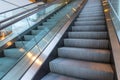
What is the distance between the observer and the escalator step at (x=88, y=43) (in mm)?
3086

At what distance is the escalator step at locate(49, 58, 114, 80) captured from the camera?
7.68 feet

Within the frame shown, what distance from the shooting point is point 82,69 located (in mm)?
2523

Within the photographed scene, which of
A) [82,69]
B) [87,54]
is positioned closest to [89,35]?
[87,54]

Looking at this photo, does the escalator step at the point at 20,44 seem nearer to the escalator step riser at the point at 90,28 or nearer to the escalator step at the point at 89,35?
the escalator step at the point at 89,35

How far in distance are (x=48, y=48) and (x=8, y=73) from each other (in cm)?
89

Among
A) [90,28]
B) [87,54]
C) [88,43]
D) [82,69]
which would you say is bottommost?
[82,69]

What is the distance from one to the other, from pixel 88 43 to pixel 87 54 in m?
0.40

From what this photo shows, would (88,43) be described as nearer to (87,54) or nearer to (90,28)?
(87,54)

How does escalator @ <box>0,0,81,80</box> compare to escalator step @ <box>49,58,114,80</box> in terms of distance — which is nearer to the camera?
escalator step @ <box>49,58,114,80</box>

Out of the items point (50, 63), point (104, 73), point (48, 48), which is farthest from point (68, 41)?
point (104, 73)

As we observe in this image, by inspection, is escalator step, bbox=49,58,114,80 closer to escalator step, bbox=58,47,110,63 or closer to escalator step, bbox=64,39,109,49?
escalator step, bbox=58,47,110,63

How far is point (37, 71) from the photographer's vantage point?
2529 mm

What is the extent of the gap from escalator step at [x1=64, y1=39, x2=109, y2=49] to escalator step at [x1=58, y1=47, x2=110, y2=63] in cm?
24

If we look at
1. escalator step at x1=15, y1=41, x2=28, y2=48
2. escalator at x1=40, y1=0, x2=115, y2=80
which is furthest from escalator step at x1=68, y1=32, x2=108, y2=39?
escalator step at x1=15, y1=41, x2=28, y2=48
